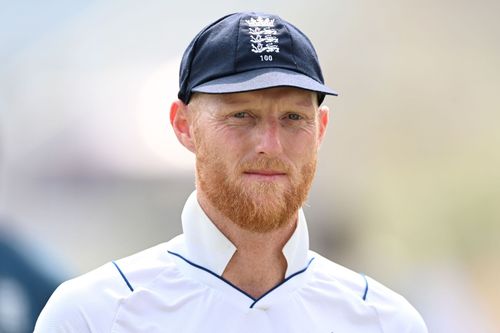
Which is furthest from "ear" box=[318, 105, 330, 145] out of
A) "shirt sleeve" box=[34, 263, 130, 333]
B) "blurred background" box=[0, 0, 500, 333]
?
"blurred background" box=[0, 0, 500, 333]

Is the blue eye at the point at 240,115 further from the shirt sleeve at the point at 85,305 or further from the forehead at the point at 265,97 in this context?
the shirt sleeve at the point at 85,305

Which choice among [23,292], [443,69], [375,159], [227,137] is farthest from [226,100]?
[443,69]

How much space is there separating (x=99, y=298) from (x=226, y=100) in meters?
0.51

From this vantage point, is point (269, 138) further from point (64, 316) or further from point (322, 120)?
point (64, 316)

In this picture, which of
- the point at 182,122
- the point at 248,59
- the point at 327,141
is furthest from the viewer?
the point at 327,141

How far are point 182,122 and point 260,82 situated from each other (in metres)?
0.29

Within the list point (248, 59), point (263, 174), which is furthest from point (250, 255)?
point (248, 59)

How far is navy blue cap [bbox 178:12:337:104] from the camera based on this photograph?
5.96 feet

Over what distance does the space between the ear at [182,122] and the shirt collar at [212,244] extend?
0.13 meters

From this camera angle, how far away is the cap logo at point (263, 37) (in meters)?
1.88

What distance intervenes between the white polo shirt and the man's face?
0.41ft

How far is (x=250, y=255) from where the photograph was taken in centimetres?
193

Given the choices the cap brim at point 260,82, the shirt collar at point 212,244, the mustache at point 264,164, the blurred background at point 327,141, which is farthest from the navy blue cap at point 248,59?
the blurred background at point 327,141

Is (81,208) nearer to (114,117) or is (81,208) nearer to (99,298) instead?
(114,117)
